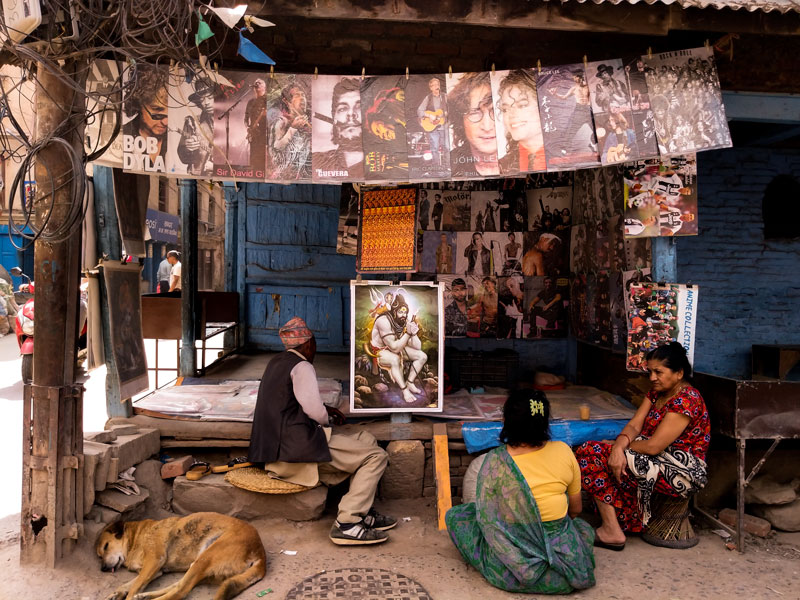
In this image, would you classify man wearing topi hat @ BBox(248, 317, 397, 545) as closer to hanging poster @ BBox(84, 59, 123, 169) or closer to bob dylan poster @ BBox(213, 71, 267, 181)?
bob dylan poster @ BBox(213, 71, 267, 181)

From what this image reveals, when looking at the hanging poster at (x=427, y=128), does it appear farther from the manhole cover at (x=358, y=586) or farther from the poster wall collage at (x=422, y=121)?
the manhole cover at (x=358, y=586)

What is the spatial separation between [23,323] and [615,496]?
6884 millimetres

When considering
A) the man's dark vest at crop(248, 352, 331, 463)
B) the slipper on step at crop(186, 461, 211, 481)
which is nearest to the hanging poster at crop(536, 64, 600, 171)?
the man's dark vest at crop(248, 352, 331, 463)

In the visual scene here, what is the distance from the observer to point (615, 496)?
440 cm

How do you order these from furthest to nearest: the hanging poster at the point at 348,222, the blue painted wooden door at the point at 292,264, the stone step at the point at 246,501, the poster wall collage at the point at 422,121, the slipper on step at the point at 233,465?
the blue painted wooden door at the point at 292,264 < the hanging poster at the point at 348,222 < the slipper on step at the point at 233,465 < the stone step at the point at 246,501 < the poster wall collage at the point at 422,121

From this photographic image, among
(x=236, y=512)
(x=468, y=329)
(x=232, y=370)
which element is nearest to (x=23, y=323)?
(x=232, y=370)

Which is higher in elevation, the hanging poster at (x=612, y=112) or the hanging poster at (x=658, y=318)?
the hanging poster at (x=612, y=112)

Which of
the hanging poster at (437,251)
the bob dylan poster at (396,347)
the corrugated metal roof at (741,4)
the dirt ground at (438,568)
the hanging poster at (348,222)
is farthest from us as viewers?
the hanging poster at (437,251)

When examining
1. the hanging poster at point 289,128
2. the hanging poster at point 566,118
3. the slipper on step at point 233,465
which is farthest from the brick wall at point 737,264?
the slipper on step at point 233,465

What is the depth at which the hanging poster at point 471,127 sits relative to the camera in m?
4.29

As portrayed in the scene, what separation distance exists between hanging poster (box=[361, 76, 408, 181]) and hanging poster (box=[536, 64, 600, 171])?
106cm

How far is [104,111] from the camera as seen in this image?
13.2ft

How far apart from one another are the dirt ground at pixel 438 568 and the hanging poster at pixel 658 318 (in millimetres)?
1503

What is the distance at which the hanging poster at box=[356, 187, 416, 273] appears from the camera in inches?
203
